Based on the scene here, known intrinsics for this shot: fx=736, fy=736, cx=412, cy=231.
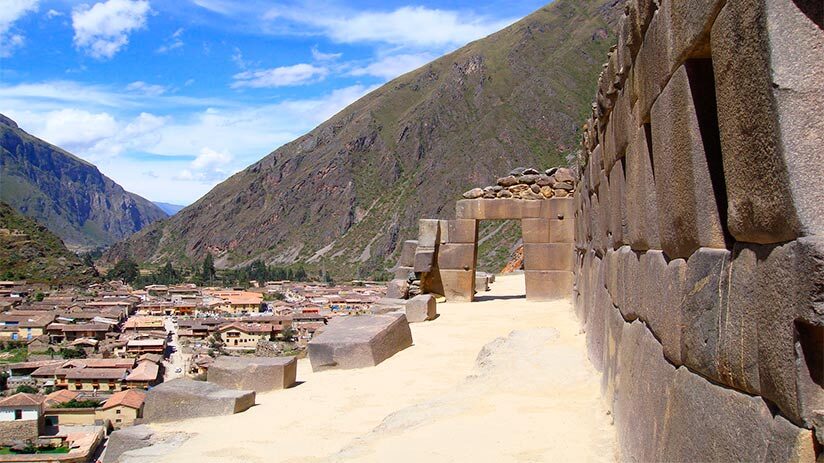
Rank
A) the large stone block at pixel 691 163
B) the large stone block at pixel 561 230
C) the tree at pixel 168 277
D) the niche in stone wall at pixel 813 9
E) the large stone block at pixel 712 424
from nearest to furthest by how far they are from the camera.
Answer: the niche in stone wall at pixel 813 9
the large stone block at pixel 712 424
the large stone block at pixel 691 163
the large stone block at pixel 561 230
the tree at pixel 168 277

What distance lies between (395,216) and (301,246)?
20.0m

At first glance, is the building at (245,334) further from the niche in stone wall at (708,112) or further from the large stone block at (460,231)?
the niche in stone wall at (708,112)

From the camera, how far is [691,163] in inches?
103

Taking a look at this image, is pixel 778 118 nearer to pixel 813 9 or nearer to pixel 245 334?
pixel 813 9

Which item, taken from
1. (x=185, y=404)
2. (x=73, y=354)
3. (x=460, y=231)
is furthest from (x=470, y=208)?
(x=73, y=354)

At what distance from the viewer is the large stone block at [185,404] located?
272 inches

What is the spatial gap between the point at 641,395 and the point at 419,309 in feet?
27.8

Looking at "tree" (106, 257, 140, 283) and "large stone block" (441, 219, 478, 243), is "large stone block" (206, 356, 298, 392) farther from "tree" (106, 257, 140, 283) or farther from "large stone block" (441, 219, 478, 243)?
"tree" (106, 257, 140, 283)

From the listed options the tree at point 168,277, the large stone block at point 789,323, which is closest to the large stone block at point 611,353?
the large stone block at point 789,323

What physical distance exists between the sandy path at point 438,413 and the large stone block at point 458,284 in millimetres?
4822

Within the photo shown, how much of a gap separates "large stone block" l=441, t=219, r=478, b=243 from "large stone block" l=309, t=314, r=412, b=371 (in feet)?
16.9

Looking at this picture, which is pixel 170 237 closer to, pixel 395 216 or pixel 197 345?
pixel 395 216

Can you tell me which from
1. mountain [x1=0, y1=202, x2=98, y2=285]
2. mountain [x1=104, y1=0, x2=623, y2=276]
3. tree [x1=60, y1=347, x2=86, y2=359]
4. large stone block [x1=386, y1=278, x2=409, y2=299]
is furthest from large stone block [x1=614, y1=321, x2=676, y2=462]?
mountain [x1=0, y1=202, x2=98, y2=285]

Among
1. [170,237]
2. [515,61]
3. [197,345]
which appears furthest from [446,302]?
[170,237]
